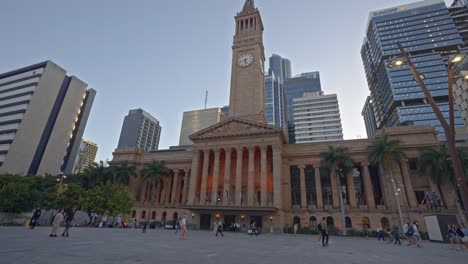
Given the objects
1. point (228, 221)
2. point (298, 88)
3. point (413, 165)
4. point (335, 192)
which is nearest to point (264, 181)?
point (228, 221)

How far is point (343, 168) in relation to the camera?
43.2m

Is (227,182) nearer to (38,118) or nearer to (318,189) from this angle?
(318,189)

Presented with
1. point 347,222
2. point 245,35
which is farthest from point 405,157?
point 245,35

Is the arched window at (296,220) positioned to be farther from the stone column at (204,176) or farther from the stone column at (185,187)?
the stone column at (185,187)

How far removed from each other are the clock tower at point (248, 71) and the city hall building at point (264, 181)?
27cm

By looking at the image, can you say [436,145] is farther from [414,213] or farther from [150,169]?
[150,169]

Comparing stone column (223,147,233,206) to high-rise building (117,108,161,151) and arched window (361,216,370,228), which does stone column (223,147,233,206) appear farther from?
high-rise building (117,108,161,151)

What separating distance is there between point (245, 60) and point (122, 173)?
39.8 meters

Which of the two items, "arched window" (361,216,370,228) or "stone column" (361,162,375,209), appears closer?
"arched window" (361,216,370,228)

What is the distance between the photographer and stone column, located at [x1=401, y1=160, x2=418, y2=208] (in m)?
39.3

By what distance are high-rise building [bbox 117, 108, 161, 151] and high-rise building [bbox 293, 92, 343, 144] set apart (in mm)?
103280

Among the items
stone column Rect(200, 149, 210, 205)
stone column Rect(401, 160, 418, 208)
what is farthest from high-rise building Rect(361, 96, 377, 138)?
stone column Rect(200, 149, 210, 205)

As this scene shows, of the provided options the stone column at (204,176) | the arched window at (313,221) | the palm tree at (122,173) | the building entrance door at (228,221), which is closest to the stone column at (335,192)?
the arched window at (313,221)

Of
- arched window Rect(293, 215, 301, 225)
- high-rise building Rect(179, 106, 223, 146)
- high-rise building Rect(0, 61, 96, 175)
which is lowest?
arched window Rect(293, 215, 301, 225)
